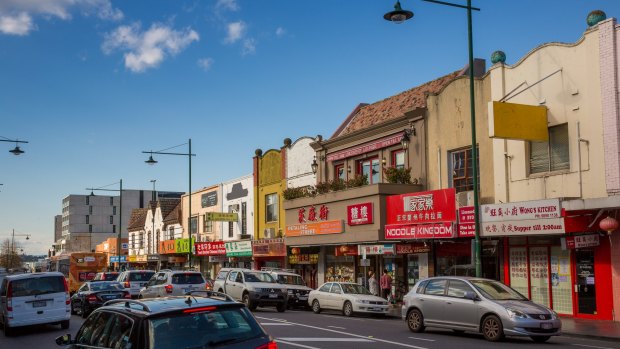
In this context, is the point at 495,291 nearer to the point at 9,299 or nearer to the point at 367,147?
the point at 9,299

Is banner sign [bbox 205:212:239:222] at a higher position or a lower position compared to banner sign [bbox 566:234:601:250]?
higher

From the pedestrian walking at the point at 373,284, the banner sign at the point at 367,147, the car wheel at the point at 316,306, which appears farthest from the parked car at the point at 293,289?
the banner sign at the point at 367,147

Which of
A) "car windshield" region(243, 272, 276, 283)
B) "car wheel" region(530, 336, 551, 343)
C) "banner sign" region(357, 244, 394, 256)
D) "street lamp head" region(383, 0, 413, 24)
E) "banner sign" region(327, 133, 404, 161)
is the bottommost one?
"car wheel" region(530, 336, 551, 343)

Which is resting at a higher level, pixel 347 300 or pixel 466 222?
pixel 466 222

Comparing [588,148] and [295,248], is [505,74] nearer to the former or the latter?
[588,148]

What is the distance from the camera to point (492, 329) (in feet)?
51.9

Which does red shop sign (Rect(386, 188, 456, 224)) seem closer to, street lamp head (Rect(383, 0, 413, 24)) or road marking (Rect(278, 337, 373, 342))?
street lamp head (Rect(383, 0, 413, 24))

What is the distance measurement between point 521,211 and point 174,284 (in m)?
12.6

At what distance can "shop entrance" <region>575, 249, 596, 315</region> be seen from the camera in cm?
2138

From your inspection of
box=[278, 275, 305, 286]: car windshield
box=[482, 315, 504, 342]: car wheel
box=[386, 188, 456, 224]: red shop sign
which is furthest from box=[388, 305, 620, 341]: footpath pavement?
box=[278, 275, 305, 286]: car windshield

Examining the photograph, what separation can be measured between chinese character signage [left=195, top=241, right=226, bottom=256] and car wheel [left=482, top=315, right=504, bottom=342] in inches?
1257

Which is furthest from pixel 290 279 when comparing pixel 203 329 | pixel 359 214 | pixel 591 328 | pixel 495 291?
pixel 203 329

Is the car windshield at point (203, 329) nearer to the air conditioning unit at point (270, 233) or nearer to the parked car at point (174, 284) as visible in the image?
the parked car at point (174, 284)

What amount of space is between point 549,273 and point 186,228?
38561 mm
